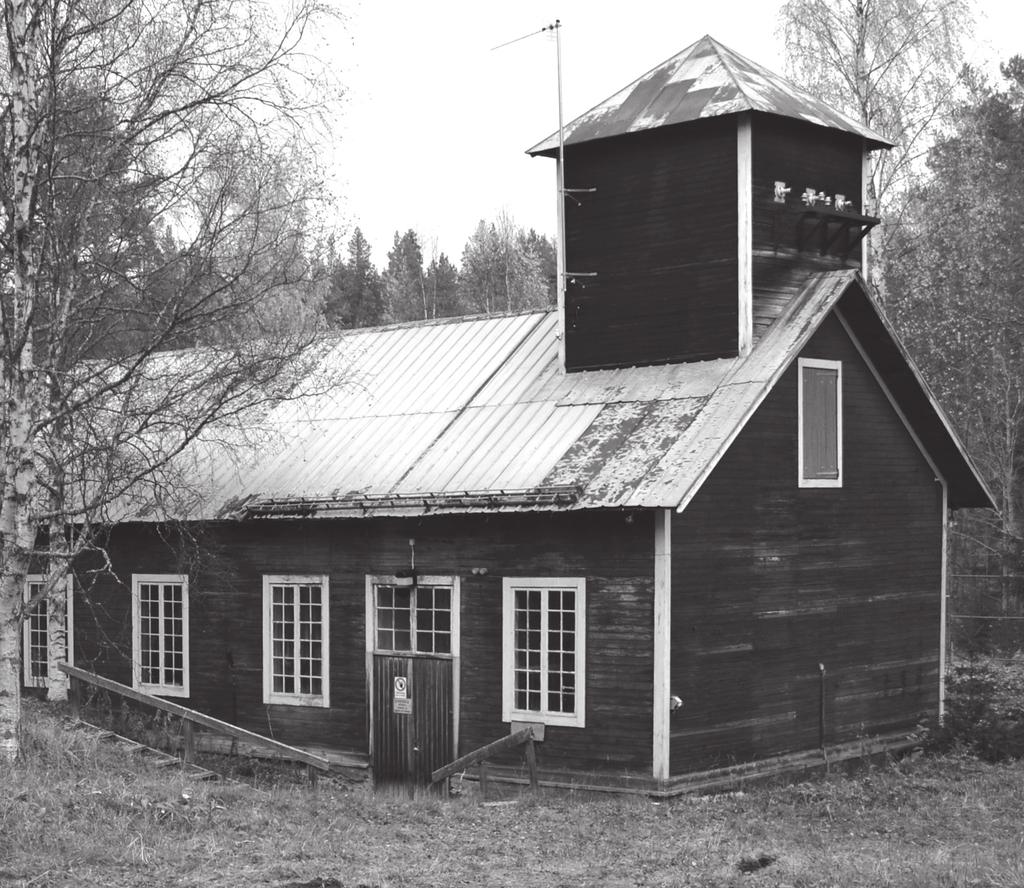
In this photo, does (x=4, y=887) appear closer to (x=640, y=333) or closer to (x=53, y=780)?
(x=53, y=780)

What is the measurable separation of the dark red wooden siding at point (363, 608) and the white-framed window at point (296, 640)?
144mm

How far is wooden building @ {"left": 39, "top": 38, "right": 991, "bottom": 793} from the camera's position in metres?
18.4

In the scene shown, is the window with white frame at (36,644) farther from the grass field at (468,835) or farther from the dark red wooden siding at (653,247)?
the dark red wooden siding at (653,247)

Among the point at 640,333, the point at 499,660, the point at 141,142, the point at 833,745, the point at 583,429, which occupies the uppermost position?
the point at 141,142

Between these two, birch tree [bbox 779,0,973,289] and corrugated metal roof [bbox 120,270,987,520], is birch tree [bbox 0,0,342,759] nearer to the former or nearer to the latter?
corrugated metal roof [bbox 120,270,987,520]

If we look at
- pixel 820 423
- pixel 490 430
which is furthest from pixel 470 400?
pixel 820 423

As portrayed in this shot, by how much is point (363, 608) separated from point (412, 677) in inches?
Answer: 51.1

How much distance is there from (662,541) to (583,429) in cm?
250

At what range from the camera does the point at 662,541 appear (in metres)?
17.8

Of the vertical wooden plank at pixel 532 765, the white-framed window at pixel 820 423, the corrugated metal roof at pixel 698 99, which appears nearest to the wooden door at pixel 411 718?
the vertical wooden plank at pixel 532 765

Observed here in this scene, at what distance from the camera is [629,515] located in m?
18.0

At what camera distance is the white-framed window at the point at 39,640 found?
80.3 ft

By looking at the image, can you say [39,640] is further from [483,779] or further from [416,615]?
[483,779]

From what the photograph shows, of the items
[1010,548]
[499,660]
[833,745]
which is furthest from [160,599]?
[1010,548]
